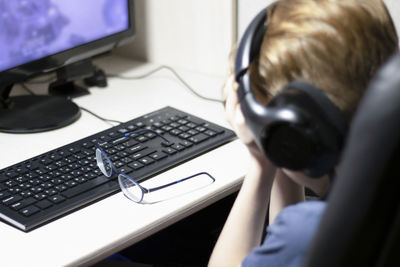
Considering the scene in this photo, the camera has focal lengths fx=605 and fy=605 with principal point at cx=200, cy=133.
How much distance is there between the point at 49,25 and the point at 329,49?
766 mm

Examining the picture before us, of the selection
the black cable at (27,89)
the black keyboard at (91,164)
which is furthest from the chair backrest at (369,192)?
the black cable at (27,89)

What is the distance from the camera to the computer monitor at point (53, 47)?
4.09 feet

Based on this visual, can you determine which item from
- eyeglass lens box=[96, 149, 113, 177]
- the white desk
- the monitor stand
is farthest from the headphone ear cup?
the monitor stand

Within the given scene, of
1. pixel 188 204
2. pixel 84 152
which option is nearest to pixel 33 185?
pixel 84 152

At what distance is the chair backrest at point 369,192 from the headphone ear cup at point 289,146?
0.14 m

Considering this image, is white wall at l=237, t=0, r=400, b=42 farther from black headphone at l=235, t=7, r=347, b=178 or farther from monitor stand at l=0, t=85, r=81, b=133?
black headphone at l=235, t=7, r=347, b=178

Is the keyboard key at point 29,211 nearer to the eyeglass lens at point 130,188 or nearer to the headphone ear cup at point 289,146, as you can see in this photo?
the eyeglass lens at point 130,188

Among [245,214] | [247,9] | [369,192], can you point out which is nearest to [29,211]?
[245,214]

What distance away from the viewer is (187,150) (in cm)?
112

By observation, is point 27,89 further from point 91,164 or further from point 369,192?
point 369,192

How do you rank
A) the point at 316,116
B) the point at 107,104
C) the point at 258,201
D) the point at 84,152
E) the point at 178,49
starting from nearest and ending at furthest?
the point at 316,116
the point at 258,201
the point at 84,152
the point at 107,104
the point at 178,49

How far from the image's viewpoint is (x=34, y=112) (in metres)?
1.33

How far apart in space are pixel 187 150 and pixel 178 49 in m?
0.53

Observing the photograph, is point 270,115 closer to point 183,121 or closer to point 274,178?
point 274,178
